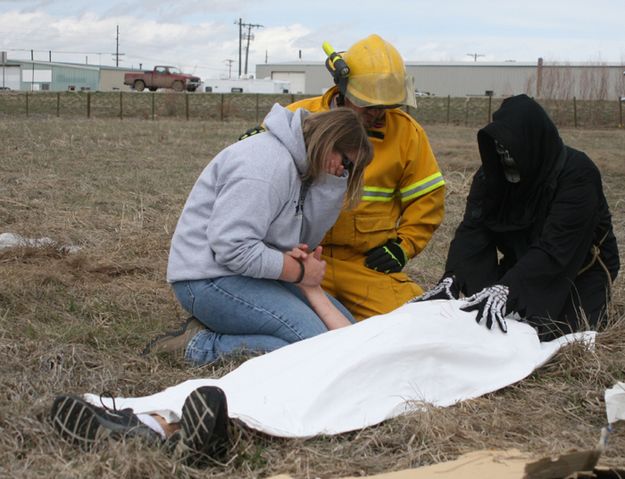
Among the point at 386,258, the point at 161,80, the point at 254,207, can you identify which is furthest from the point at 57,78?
the point at 254,207

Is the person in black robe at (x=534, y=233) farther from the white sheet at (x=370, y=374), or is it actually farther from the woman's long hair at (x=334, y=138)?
the woman's long hair at (x=334, y=138)

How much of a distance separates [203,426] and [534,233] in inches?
79.8

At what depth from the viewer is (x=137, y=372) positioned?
129 inches

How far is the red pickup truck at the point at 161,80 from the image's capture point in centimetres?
4631

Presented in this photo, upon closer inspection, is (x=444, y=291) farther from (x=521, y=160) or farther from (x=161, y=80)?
(x=161, y=80)

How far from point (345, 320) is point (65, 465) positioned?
159 cm

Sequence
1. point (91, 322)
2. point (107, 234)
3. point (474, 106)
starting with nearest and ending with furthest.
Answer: point (91, 322) < point (107, 234) < point (474, 106)

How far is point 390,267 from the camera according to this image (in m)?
4.15

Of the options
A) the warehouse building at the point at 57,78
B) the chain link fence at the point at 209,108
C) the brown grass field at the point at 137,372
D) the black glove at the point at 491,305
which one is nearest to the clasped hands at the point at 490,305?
the black glove at the point at 491,305

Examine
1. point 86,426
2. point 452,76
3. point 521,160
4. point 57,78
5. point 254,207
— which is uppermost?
point 452,76

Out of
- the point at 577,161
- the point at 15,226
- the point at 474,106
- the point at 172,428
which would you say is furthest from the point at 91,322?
the point at 474,106

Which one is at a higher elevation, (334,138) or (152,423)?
(334,138)

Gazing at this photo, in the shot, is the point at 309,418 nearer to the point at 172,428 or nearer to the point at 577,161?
the point at 172,428

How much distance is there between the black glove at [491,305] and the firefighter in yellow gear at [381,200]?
0.77 meters
